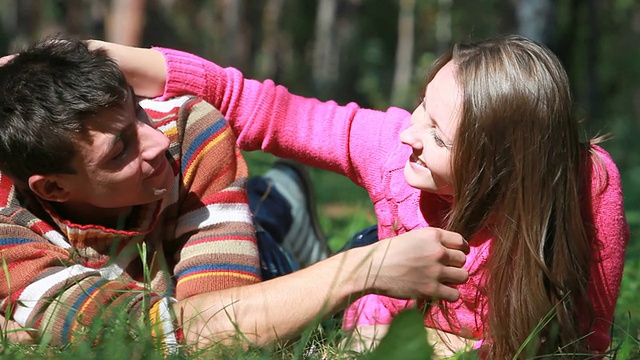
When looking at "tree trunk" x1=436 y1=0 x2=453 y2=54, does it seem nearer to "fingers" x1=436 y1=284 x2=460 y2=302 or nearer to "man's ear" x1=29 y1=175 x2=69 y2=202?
"man's ear" x1=29 y1=175 x2=69 y2=202

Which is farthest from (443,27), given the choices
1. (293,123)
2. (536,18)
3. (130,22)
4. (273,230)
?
(293,123)

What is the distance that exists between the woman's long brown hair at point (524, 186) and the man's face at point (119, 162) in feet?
2.76

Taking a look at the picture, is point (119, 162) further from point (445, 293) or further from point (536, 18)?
point (536, 18)

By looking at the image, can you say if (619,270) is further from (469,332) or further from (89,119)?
(89,119)

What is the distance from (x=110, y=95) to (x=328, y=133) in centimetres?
80

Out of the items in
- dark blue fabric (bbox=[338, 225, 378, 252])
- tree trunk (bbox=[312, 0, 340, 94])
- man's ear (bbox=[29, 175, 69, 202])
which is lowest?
tree trunk (bbox=[312, 0, 340, 94])

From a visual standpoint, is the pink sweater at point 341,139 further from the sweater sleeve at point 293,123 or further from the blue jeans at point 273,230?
the blue jeans at point 273,230

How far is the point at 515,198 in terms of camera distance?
2.46m

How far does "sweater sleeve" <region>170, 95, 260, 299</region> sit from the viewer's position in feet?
8.48

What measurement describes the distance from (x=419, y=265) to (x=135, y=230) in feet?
2.90

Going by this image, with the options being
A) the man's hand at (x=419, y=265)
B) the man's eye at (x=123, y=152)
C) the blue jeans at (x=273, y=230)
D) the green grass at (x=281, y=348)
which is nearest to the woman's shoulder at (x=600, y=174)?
the green grass at (x=281, y=348)

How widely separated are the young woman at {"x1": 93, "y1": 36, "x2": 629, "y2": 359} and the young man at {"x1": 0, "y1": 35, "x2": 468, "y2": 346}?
19 centimetres

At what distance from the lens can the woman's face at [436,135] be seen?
243 cm


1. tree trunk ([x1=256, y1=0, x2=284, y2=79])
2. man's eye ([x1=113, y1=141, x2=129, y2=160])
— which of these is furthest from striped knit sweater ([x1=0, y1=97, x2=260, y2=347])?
tree trunk ([x1=256, y1=0, x2=284, y2=79])
